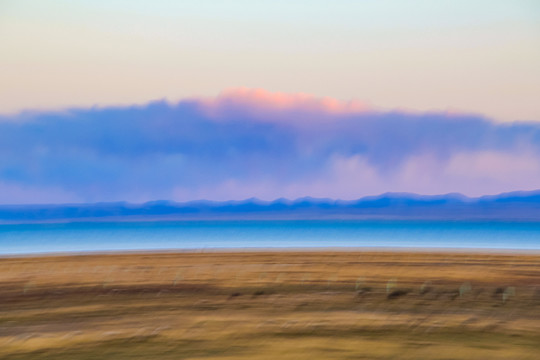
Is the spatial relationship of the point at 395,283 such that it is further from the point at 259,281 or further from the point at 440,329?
the point at 440,329

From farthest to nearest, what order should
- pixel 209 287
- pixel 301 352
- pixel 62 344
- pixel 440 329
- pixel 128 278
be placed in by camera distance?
1. pixel 128 278
2. pixel 209 287
3. pixel 440 329
4. pixel 62 344
5. pixel 301 352

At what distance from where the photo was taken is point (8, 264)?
8.77m

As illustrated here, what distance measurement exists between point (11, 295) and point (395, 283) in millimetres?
3900

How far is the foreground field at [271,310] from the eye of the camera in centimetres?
412

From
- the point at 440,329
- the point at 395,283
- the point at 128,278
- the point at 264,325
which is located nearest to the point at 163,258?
the point at 128,278

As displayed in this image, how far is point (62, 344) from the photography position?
4.28m

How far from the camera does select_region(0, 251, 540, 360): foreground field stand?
412 centimetres

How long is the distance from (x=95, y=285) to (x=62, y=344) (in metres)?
2.36

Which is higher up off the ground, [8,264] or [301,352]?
[8,264]

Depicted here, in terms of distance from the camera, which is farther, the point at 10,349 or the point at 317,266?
the point at 317,266

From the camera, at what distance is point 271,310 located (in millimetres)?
5289

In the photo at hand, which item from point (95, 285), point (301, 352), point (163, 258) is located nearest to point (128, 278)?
point (95, 285)

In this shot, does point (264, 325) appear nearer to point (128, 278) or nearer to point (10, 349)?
point (10, 349)

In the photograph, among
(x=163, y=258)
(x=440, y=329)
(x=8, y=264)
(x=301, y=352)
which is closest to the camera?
(x=301, y=352)
